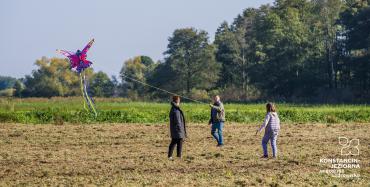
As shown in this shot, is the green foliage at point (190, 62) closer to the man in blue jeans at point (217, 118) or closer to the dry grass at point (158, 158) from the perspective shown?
the dry grass at point (158, 158)

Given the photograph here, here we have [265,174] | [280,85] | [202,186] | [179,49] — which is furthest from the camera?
[179,49]

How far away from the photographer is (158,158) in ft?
62.2

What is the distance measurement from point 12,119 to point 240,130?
40.2 ft

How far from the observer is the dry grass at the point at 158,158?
15211mm

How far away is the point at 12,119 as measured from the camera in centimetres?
3575

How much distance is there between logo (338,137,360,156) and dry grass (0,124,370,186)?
0.25m

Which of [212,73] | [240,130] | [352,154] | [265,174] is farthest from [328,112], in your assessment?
[212,73]

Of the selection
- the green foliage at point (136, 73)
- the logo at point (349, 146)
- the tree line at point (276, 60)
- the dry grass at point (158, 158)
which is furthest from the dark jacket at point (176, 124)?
the green foliage at point (136, 73)

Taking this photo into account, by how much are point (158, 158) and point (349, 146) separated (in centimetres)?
615

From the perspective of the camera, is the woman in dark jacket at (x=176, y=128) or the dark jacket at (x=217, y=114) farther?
the dark jacket at (x=217, y=114)

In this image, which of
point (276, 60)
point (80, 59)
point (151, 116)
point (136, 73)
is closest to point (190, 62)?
point (276, 60)

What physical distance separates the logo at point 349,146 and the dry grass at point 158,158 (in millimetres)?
254

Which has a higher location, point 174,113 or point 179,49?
point 179,49

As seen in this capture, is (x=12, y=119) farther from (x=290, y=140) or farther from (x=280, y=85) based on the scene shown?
(x=280, y=85)
